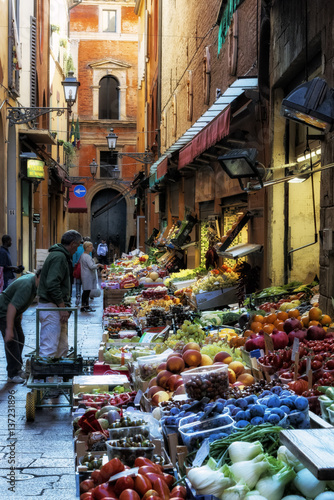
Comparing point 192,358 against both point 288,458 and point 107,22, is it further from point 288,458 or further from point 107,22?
point 107,22

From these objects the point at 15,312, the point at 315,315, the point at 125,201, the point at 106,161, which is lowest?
the point at 15,312

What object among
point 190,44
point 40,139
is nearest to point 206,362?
point 190,44

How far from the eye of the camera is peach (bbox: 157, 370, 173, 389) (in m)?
5.59

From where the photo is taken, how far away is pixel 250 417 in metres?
3.95

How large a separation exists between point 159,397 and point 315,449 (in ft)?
8.76

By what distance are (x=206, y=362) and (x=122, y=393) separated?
0.85 m

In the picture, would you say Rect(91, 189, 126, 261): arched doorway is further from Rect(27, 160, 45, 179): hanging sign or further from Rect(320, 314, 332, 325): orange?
Rect(320, 314, 332, 325): orange

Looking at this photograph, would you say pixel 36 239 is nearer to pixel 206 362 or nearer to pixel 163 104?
pixel 163 104

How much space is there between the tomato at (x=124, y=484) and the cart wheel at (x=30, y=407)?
12.8ft

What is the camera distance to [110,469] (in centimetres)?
364

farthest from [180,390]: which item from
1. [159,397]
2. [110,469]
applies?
[110,469]

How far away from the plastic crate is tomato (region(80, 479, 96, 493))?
3.81 m

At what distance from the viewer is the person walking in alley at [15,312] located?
28.1 ft

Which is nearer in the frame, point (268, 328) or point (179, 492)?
point (179, 492)
